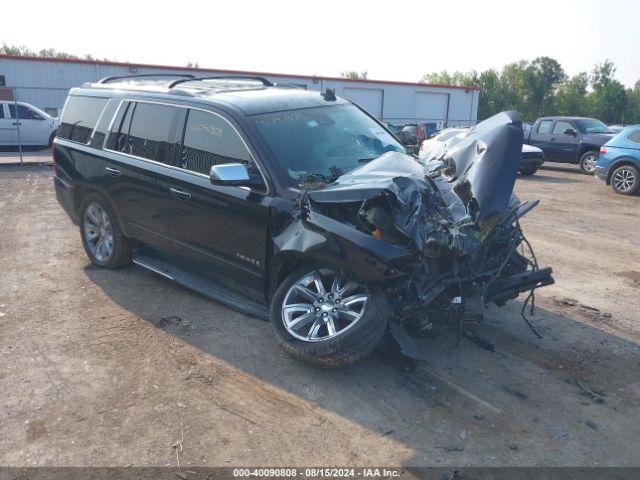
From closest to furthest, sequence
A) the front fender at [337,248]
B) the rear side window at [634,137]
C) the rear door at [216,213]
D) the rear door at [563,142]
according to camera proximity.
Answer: the front fender at [337,248]
the rear door at [216,213]
the rear side window at [634,137]
the rear door at [563,142]

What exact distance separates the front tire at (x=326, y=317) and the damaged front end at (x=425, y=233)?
0.17 meters

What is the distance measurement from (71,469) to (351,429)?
1613 mm

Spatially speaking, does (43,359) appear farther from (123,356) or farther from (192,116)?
(192,116)

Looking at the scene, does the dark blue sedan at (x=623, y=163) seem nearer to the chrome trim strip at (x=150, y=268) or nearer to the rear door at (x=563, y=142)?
the rear door at (x=563, y=142)

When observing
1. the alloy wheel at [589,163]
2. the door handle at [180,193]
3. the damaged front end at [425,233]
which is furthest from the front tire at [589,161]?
the door handle at [180,193]

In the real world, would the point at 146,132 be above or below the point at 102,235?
above

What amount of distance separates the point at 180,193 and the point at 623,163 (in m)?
11.1

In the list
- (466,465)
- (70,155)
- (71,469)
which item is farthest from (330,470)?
(70,155)

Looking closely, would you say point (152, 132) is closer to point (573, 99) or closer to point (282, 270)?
point (282, 270)

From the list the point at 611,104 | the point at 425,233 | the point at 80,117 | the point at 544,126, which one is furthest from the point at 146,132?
the point at 611,104

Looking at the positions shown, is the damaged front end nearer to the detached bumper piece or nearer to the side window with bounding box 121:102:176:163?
the detached bumper piece

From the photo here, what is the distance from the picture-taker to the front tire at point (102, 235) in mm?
6016

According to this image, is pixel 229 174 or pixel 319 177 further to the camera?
pixel 319 177

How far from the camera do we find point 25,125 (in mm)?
18438
